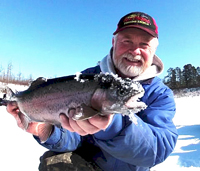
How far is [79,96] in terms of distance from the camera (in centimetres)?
202

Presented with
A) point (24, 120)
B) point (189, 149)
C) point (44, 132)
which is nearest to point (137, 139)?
point (44, 132)

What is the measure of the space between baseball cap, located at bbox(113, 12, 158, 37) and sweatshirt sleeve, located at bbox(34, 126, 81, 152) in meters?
2.06

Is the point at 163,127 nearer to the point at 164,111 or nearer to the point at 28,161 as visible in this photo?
the point at 164,111

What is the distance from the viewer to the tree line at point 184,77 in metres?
57.4

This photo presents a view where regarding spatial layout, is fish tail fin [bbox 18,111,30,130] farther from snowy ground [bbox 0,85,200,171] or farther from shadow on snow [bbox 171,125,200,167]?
shadow on snow [bbox 171,125,200,167]

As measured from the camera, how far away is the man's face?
3.21 meters

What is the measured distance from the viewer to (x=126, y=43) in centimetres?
331

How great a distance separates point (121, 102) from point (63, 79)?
79 centimetres

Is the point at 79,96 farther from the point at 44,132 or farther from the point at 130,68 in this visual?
the point at 130,68

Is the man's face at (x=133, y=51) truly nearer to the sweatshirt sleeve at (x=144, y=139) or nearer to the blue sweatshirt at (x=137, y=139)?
the blue sweatshirt at (x=137, y=139)

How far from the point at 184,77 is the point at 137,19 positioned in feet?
201

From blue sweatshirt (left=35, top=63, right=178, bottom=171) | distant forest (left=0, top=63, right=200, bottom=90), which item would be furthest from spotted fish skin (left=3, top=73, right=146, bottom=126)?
distant forest (left=0, top=63, right=200, bottom=90)

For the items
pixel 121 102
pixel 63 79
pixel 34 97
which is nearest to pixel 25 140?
pixel 34 97

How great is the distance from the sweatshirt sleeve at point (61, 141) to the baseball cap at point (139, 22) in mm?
2059
